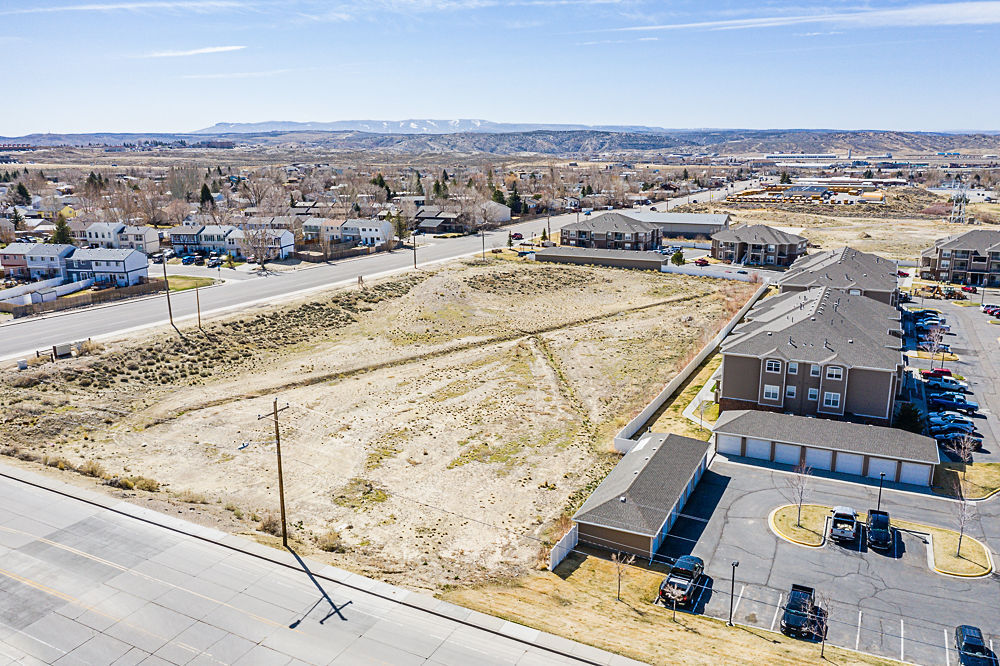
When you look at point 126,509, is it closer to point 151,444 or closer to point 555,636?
point 151,444

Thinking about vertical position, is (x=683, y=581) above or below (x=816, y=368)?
below

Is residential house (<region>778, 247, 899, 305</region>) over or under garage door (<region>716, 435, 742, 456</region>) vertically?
over

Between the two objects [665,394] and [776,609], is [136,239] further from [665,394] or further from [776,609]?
[776,609]

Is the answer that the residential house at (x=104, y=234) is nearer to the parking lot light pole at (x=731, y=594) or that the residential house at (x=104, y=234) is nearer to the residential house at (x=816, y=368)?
the residential house at (x=816, y=368)

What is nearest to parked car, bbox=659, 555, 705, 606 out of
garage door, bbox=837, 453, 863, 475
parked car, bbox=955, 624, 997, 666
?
parked car, bbox=955, 624, 997, 666

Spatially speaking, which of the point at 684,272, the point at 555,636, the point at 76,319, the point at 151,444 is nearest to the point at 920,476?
the point at 555,636

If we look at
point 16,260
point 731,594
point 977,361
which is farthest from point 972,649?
point 16,260

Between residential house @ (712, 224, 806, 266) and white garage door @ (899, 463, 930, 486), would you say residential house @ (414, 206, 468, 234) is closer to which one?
residential house @ (712, 224, 806, 266)
